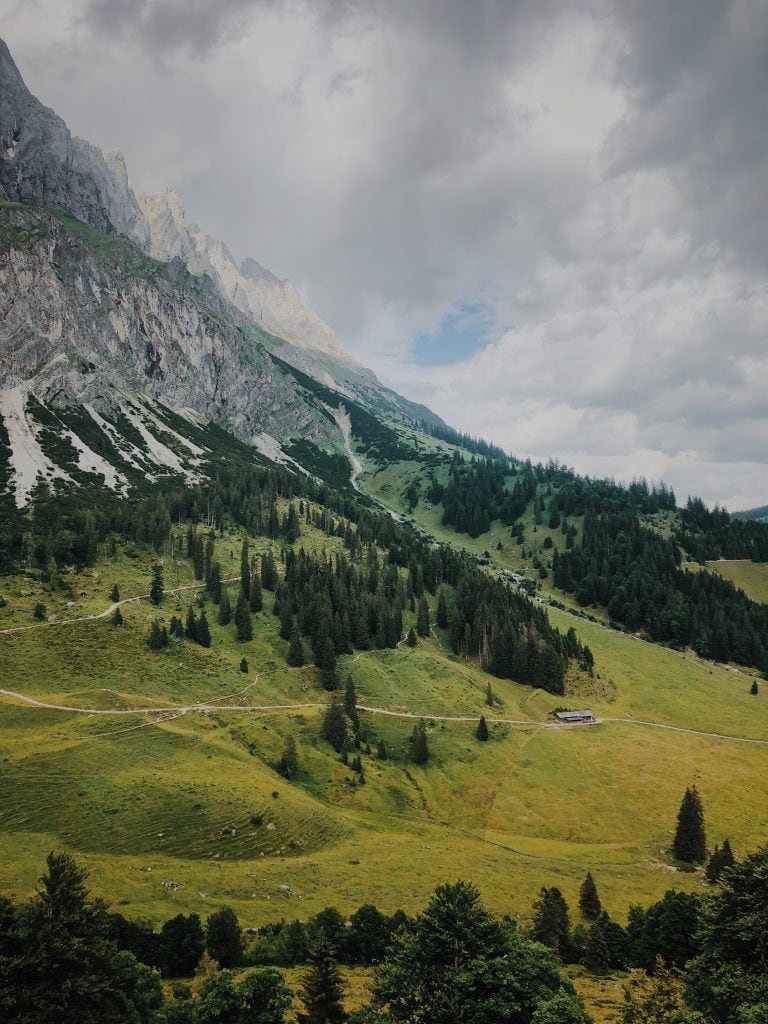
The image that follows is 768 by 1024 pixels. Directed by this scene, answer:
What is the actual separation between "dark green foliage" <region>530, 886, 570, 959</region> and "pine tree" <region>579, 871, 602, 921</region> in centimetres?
743

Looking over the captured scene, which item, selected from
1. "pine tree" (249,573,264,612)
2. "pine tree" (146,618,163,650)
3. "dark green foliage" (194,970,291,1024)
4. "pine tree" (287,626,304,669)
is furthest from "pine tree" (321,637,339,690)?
"dark green foliage" (194,970,291,1024)

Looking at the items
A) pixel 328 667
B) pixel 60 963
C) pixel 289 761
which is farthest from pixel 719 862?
pixel 328 667

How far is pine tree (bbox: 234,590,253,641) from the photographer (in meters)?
134

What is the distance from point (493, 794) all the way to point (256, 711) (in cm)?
4437

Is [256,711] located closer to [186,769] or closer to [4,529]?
[186,769]

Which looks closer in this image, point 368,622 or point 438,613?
point 368,622

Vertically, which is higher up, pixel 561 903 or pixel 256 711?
pixel 256 711

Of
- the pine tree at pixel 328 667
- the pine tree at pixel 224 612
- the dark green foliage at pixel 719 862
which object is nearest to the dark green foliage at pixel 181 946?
the dark green foliage at pixel 719 862

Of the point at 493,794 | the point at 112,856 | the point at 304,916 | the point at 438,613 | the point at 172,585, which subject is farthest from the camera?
the point at 438,613

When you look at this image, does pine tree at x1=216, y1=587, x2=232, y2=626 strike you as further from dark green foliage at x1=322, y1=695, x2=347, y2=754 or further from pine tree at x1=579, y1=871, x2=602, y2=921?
pine tree at x1=579, y1=871, x2=602, y2=921

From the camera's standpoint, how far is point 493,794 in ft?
311

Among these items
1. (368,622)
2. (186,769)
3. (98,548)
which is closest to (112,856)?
(186,769)

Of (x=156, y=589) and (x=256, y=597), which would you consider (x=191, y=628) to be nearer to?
(x=156, y=589)

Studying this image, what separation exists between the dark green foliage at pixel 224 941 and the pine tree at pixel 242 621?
3495 inches
